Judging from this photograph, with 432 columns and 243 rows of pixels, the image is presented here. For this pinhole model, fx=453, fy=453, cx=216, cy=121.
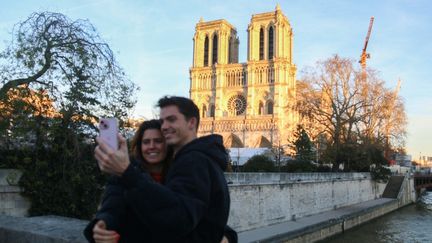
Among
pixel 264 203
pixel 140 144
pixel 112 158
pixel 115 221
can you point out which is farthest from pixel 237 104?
pixel 112 158

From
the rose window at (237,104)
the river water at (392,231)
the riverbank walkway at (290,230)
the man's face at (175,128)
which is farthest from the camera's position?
the rose window at (237,104)

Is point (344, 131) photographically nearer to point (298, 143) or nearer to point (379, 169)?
point (298, 143)

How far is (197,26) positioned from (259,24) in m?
9.95

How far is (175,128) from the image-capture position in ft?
6.66

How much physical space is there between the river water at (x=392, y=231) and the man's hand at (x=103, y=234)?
61.5ft

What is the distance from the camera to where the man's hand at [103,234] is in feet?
6.03

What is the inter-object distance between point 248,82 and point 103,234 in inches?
2424

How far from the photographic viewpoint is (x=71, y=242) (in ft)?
8.85

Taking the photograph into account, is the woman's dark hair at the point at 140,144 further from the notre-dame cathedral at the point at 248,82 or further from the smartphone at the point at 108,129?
the notre-dame cathedral at the point at 248,82

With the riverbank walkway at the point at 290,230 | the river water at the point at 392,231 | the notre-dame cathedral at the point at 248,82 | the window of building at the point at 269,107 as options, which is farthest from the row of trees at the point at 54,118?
the window of building at the point at 269,107

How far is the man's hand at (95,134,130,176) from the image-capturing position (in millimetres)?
1633

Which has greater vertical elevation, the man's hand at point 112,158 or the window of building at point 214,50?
the window of building at point 214,50

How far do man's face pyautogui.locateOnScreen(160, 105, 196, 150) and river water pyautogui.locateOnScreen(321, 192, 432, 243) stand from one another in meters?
18.6

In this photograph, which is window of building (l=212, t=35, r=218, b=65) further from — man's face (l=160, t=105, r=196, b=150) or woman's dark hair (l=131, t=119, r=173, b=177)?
man's face (l=160, t=105, r=196, b=150)
